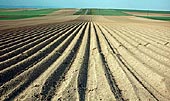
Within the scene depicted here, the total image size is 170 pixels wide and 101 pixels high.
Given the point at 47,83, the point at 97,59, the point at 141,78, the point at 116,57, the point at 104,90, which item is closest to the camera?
the point at 104,90

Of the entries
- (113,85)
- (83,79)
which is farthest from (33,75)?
(113,85)

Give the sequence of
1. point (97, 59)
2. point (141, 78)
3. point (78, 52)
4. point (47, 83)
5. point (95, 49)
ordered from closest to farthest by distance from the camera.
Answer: point (47, 83) < point (141, 78) < point (97, 59) < point (78, 52) < point (95, 49)

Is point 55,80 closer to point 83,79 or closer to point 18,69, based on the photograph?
point 83,79

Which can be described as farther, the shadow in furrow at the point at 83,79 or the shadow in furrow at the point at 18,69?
the shadow in furrow at the point at 18,69

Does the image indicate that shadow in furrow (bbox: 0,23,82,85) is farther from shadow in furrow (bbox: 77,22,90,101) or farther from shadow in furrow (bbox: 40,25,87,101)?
shadow in furrow (bbox: 77,22,90,101)

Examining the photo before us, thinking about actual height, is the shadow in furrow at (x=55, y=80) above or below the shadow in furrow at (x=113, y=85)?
above

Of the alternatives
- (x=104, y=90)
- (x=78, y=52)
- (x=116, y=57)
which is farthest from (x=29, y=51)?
(x=104, y=90)

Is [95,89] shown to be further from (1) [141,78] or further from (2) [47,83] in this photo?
(1) [141,78]

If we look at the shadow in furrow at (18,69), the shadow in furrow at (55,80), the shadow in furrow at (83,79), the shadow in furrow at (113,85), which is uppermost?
the shadow in furrow at (18,69)

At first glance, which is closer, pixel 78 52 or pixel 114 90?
pixel 114 90

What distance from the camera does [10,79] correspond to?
16.0 ft

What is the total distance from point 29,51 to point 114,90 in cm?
389

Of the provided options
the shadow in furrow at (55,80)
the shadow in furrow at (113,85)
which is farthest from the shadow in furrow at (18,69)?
the shadow in furrow at (113,85)

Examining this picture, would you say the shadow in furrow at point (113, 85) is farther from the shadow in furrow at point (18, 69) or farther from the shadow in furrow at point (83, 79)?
the shadow in furrow at point (18, 69)
